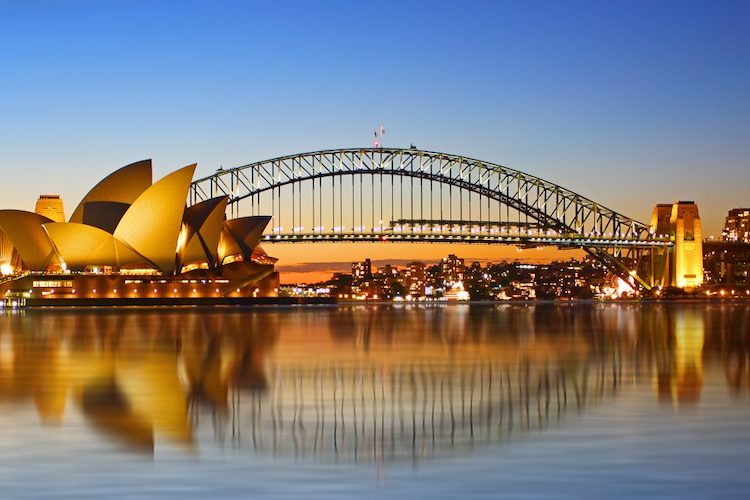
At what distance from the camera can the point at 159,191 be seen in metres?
83.1

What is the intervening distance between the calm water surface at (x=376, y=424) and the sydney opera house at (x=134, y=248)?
197ft

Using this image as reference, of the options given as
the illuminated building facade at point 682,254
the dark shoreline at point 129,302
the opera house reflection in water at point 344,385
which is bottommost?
the dark shoreline at point 129,302

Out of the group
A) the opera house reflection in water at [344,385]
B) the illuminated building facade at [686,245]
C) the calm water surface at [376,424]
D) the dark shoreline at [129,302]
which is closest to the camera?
the calm water surface at [376,424]

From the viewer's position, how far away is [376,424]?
13.8 m

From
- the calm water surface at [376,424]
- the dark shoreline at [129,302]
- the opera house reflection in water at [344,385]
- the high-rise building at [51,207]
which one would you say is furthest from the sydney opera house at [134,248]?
the calm water surface at [376,424]

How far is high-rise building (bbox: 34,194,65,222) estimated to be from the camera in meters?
120

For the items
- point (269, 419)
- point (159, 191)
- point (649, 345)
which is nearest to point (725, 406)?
point (269, 419)

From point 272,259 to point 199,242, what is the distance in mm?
19273

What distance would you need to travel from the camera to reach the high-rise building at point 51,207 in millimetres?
120375

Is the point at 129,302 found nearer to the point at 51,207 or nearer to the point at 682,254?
the point at 51,207

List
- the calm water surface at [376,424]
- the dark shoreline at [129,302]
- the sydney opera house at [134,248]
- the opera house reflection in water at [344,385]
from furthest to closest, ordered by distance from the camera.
→ the dark shoreline at [129,302] < the sydney opera house at [134,248] < the opera house reflection in water at [344,385] < the calm water surface at [376,424]

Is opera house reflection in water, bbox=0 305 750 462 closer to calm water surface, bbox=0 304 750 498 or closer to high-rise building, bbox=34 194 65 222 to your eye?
calm water surface, bbox=0 304 750 498

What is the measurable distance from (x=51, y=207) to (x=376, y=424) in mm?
112693

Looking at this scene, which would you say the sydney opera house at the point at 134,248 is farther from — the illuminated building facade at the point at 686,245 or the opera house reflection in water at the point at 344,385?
the opera house reflection in water at the point at 344,385
